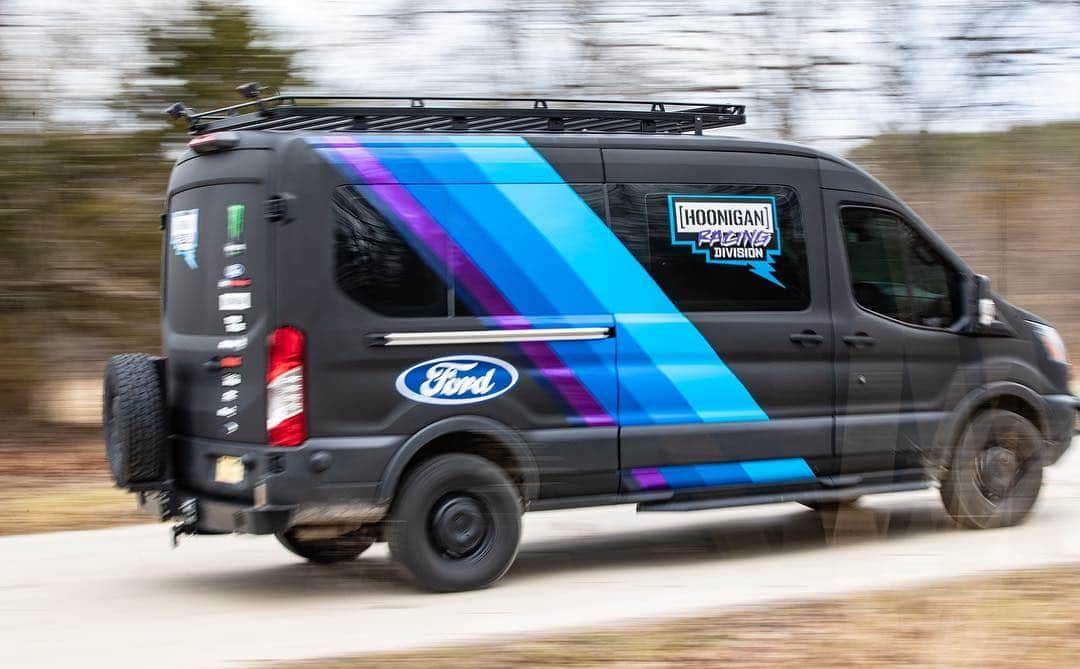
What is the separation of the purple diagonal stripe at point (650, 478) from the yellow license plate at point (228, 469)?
1.97 meters

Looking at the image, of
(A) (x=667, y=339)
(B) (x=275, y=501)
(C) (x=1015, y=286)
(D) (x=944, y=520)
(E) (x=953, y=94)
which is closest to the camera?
(B) (x=275, y=501)

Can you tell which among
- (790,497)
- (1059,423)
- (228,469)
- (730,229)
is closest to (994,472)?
(1059,423)

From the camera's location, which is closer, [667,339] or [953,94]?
[667,339]

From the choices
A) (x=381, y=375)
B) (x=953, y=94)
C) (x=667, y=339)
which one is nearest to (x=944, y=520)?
(x=667, y=339)

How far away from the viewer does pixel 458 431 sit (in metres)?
6.32

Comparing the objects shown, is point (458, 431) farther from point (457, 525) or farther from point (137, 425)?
point (137, 425)

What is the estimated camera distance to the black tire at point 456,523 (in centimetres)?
621

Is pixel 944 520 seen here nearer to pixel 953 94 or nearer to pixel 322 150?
pixel 322 150

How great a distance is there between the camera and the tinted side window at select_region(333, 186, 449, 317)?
6.11m

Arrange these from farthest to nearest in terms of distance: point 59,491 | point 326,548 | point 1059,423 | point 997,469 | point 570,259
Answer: point 59,491, point 1059,423, point 997,469, point 326,548, point 570,259

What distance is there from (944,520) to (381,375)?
3.91 metres

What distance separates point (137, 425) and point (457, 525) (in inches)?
63.9

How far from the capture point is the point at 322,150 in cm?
611

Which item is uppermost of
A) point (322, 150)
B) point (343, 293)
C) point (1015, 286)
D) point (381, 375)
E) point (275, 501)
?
point (322, 150)
